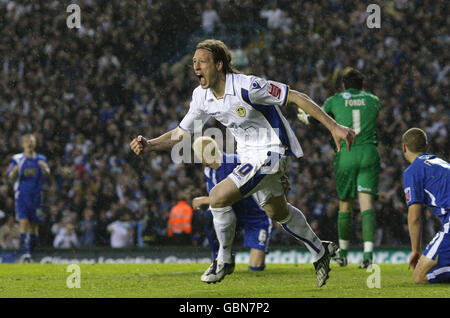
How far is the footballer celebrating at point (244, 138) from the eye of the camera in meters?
5.45

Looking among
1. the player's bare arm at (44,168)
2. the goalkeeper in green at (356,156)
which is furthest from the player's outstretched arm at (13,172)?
the goalkeeper in green at (356,156)

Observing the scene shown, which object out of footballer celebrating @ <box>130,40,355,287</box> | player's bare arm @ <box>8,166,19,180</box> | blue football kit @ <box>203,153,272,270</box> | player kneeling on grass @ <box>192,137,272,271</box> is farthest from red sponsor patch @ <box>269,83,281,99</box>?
player's bare arm @ <box>8,166,19,180</box>

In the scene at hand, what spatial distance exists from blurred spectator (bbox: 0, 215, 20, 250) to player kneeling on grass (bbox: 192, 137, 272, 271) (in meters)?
6.14

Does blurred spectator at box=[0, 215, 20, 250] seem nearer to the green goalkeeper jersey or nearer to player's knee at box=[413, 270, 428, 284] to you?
the green goalkeeper jersey

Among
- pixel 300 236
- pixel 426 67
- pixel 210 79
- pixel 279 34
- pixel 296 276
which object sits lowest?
pixel 296 276

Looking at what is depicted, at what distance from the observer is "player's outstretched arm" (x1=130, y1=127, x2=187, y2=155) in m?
5.44

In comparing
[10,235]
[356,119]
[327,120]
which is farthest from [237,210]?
[10,235]

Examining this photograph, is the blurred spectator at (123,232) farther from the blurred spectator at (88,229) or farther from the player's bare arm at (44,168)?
the player's bare arm at (44,168)

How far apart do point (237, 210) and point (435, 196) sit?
2.77m

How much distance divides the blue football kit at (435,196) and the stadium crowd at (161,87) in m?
5.85

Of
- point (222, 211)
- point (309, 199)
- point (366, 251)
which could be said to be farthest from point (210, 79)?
point (309, 199)
